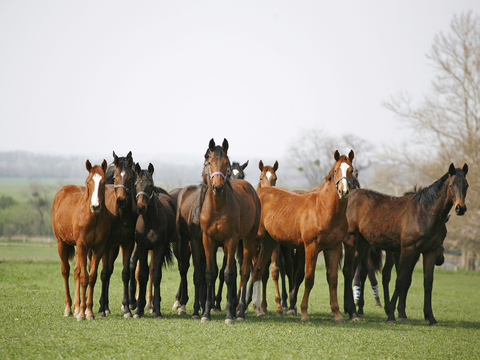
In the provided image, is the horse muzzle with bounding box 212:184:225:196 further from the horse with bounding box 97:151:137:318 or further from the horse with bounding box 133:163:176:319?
the horse with bounding box 97:151:137:318

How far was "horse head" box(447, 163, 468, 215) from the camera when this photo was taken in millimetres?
7935

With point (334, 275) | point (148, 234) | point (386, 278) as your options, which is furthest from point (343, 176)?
point (148, 234)

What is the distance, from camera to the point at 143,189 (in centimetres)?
810

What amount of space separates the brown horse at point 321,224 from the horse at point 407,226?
103 centimetres

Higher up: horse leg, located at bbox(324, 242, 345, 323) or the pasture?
horse leg, located at bbox(324, 242, 345, 323)

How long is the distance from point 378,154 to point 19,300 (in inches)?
931

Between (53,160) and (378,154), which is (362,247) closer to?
(378,154)

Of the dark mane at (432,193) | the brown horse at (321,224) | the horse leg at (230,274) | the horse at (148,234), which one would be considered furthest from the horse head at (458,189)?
the horse at (148,234)

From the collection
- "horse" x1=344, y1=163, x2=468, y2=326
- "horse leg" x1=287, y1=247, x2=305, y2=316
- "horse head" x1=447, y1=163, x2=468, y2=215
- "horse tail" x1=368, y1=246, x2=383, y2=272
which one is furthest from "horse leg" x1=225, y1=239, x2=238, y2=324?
"horse tail" x1=368, y1=246, x2=383, y2=272

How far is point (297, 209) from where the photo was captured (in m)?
8.75

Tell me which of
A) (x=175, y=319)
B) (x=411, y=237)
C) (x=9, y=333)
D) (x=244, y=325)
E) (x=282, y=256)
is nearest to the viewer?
(x=9, y=333)

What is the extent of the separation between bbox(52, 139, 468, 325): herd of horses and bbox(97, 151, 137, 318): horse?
0.02 meters

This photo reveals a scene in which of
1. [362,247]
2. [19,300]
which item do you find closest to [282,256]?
[362,247]

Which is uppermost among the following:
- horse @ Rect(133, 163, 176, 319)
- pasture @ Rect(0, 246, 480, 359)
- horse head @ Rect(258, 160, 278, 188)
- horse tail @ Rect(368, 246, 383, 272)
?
horse head @ Rect(258, 160, 278, 188)
